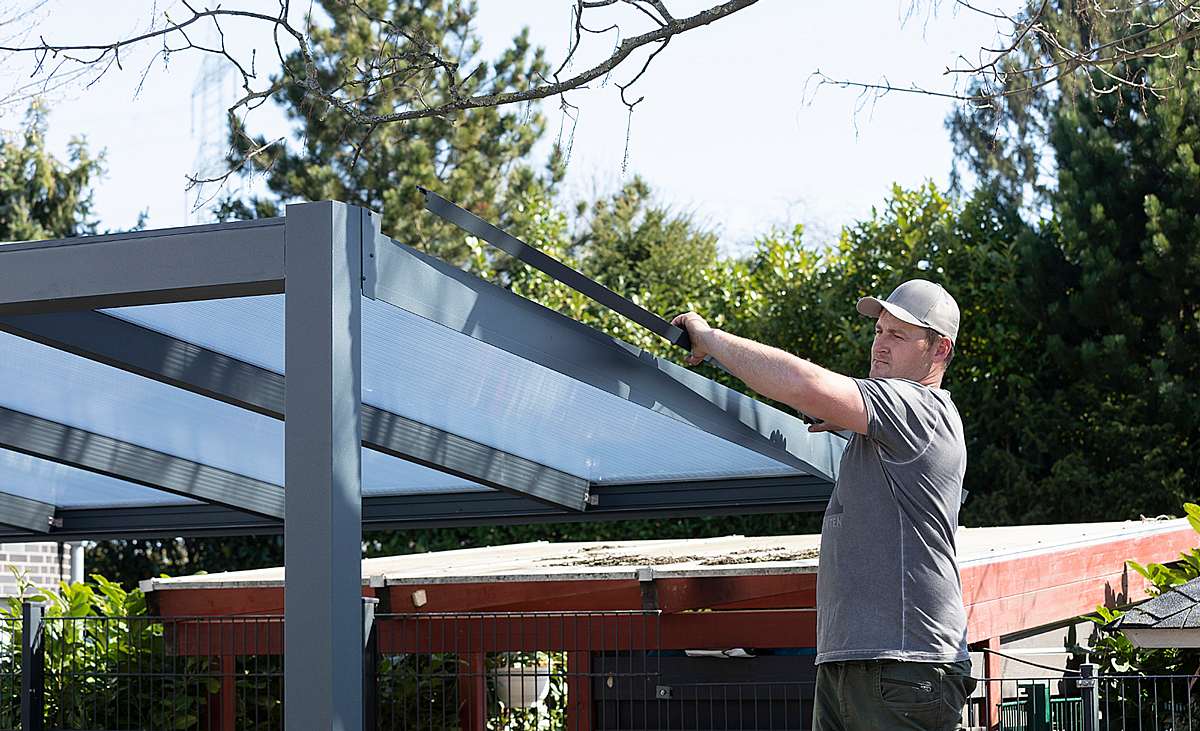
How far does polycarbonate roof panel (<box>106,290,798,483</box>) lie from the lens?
4238 mm

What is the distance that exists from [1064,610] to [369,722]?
367cm

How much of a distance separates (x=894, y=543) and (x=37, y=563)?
40.2 ft

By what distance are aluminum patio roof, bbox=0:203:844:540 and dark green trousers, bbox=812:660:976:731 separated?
4.17 ft

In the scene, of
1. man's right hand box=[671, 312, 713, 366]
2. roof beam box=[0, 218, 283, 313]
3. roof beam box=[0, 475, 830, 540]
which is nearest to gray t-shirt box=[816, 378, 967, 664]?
man's right hand box=[671, 312, 713, 366]

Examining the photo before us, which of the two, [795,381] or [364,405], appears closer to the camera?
[795,381]

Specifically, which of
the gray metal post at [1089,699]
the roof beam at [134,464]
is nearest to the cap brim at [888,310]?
the gray metal post at [1089,699]

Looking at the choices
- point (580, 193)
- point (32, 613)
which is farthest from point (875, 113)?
point (580, 193)

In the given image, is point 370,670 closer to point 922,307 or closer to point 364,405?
point 364,405

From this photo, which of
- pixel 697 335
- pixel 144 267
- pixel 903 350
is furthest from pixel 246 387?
pixel 903 350

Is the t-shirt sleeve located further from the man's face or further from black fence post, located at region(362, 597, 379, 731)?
black fence post, located at region(362, 597, 379, 731)

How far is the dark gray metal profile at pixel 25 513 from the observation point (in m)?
7.12

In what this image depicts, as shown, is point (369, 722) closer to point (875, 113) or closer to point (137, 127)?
point (875, 113)

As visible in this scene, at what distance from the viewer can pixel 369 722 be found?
6.19 meters

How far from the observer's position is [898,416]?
2947mm
